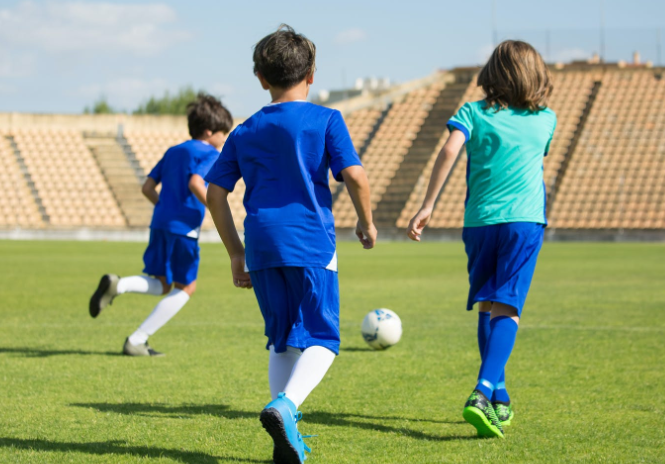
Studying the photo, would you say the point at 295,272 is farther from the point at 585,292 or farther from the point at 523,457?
the point at 585,292

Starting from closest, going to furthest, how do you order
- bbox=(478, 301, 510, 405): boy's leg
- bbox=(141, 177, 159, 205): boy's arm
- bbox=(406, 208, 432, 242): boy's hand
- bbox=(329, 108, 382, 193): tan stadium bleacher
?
bbox=(406, 208, 432, 242): boy's hand < bbox=(478, 301, 510, 405): boy's leg < bbox=(141, 177, 159, 205): boy's arm < bbox=(329, 108, 382, 193): tan stadium bleacher

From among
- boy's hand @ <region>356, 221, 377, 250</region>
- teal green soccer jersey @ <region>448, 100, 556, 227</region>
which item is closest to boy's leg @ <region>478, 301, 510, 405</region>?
teal green soccer jersey @ <region>448, 100, 556, 227</region>

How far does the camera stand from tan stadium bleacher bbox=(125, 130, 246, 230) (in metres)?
35.7

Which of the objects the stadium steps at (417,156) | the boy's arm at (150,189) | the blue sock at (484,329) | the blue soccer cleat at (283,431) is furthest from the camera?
the stadium steps at (417,156)

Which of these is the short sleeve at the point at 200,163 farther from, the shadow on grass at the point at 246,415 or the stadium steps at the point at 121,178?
the stadium steps at the point at 121,178

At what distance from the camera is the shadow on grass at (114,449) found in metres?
3.57

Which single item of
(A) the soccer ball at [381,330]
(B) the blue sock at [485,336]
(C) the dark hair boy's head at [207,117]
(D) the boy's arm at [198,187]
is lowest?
(A) the soccer ball at [381,330]

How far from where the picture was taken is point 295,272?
11.3 feet

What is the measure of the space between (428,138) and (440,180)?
Answer: 110 feet

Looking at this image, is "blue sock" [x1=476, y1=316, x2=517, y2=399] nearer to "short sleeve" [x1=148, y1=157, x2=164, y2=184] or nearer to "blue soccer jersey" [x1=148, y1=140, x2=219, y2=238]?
"blue soccer jersey" [x1=148, y1=140, x2=219, y2=238]

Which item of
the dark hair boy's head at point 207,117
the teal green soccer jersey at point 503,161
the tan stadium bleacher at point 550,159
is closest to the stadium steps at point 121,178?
the tan stadium bleacher at point 550,159

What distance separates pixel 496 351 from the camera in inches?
160

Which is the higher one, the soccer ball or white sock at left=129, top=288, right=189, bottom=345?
white sock at left=129, top=288, right=189, bottom=345

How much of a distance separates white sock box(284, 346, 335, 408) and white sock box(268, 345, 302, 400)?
0.55 feet
